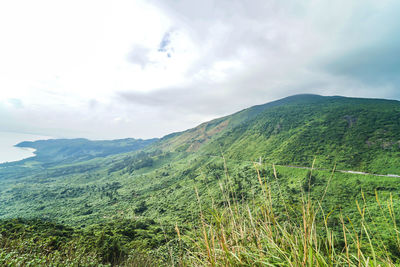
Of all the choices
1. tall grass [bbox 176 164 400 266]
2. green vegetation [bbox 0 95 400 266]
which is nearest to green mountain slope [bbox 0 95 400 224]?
green vegetation [bbox 0 95 400 266]

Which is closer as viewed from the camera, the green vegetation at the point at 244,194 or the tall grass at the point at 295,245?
the tall grass at the point at 295,245

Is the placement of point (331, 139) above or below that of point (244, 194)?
above

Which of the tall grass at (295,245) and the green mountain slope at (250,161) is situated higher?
the tall grass at (295,245)

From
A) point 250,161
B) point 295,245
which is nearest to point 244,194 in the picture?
point 250,161

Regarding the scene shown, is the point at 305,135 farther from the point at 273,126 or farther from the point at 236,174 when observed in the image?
the point at 236,174

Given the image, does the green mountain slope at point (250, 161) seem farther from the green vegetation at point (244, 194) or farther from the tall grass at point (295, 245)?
the tall grass at point (295, 245)

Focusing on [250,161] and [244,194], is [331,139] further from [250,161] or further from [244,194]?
[244,194]

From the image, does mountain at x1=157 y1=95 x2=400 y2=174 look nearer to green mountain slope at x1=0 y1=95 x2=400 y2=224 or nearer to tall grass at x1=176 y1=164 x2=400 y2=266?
green mountain slope at x1=0 y1=95 x2=400 y2=224

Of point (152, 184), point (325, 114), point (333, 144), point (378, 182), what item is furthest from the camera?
point (152, 184)

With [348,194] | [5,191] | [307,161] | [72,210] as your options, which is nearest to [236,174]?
[307,161]

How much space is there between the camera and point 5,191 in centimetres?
11525

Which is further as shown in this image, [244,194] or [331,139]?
[331,139]

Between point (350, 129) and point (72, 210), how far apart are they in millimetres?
116033

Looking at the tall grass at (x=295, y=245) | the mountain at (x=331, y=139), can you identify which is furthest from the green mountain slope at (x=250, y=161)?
the tall grass at (x=295, y=245)
